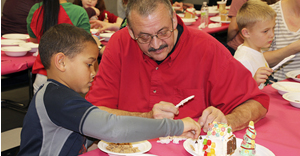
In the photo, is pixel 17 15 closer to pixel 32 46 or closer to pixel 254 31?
pixel 32 46

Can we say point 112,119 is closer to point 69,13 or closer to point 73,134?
point 73,134

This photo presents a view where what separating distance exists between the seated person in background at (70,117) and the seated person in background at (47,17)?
1323 millimetres

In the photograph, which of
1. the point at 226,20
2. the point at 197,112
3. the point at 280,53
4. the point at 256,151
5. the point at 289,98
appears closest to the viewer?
the point at 256,151

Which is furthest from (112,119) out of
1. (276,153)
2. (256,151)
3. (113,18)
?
(113,18)

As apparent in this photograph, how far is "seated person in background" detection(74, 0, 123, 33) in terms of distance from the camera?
13.8 ft

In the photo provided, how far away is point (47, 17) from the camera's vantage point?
2.85 metres

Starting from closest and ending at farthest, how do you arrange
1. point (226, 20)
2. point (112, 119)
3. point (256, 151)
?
point (112, 119)
point (256, 151)
point (226, 20)

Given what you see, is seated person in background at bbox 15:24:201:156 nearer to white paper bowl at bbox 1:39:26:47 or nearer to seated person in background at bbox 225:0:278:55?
white paper bowl at bbox 1:39:26:47

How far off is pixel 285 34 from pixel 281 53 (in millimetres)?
253

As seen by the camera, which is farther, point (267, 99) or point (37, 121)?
point (267, 99)

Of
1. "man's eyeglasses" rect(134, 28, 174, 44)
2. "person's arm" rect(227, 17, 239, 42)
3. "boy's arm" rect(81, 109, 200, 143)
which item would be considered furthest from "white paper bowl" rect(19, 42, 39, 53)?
"person's arm" rect(227, 17, 239, 42)

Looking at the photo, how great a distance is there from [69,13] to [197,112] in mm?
1897

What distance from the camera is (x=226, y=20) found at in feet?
16.1

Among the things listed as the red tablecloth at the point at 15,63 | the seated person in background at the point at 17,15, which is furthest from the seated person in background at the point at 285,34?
the seated person in background at the point at 17,15
